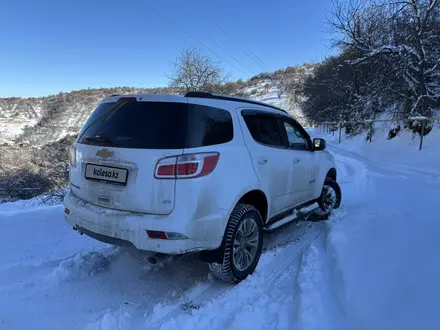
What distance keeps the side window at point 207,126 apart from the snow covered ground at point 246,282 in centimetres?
146

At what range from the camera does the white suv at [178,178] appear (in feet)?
8.59

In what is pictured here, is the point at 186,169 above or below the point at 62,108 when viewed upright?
below

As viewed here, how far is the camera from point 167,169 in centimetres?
261

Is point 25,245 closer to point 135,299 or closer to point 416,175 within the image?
point 135,299

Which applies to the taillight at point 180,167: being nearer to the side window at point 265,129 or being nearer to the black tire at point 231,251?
the black tire at point 231,251

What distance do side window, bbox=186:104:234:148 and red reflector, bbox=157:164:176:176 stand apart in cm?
23

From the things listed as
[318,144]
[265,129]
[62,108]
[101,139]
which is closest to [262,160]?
[265,129]

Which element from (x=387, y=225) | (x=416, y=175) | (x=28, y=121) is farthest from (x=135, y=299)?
(x=28, y=121)

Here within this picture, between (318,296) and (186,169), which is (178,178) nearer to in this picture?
(186,169)

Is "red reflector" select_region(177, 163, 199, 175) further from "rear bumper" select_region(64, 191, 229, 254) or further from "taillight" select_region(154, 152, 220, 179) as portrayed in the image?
"rear bumper" select_region(64, 191, 229, 254)

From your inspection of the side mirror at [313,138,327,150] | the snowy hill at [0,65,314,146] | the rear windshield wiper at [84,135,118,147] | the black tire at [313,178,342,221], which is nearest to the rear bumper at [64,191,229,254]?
the rear windshield wiper at [84,135,118,147]

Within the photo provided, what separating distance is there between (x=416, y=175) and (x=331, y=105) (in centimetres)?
2690

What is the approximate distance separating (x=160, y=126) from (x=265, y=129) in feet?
4.76

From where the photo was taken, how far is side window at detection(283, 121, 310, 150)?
4.25 metres
